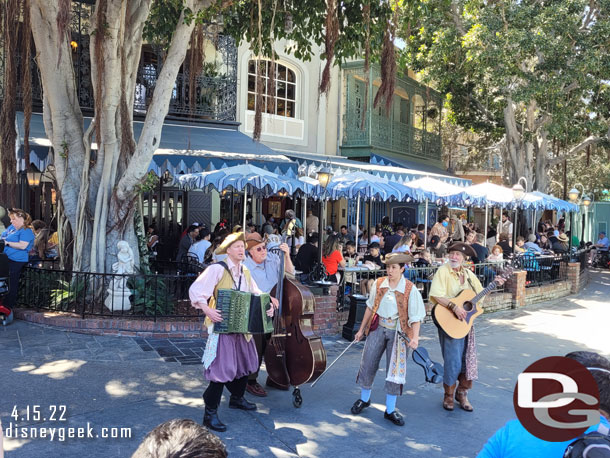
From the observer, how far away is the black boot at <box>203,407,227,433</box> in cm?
492

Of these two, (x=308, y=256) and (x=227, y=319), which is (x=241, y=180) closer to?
(x=308, y=256)

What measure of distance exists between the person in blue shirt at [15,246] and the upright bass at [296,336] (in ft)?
16.8

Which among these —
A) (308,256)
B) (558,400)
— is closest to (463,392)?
(558,400)

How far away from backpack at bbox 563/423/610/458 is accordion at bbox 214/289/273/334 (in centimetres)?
351

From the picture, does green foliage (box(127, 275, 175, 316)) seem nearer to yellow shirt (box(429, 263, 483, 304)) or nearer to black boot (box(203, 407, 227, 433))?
black boot (box(203, 407, 227, 433))

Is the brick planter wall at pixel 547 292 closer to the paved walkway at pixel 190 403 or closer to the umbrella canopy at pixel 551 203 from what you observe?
the umbrella canopy at pixel 551 203

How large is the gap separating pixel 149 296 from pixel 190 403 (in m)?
3.79

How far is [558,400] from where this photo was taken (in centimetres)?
156

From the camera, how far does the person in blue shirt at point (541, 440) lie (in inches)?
75.7

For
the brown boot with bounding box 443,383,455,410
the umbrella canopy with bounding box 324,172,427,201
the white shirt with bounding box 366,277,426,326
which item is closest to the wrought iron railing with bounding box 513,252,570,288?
the umbrella canopy with bounding box 324,172,427,201

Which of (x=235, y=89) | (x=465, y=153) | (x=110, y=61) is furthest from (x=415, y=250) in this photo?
(x=465, y=153)

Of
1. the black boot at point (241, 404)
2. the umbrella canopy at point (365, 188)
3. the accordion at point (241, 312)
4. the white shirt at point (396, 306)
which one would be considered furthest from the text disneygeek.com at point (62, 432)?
the umbrella canopy at point (365, 188)

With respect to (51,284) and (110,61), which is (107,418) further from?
(110,61)

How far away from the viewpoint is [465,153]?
1566 inches
